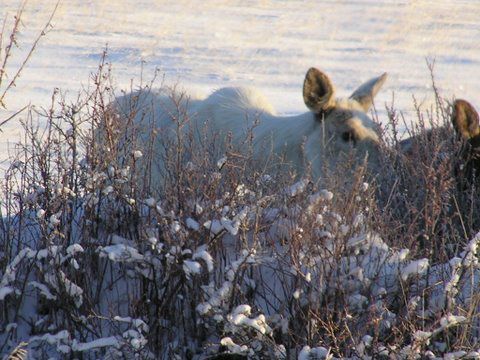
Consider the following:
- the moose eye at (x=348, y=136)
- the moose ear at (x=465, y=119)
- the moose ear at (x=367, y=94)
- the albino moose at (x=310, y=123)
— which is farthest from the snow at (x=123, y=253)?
the moose ear at (x=367, y=94)

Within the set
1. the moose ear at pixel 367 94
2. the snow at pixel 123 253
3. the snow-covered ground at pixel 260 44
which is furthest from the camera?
the snow-covered ground at pixel 260 44

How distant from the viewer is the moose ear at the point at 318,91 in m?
6.65

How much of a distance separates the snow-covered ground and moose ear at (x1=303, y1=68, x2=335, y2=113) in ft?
13.9

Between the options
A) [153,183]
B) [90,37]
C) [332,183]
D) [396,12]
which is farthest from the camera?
[396,12]

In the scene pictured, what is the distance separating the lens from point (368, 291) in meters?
3.92

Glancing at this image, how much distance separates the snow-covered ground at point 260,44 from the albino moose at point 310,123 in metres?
3.47

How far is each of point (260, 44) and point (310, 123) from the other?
32.2ft

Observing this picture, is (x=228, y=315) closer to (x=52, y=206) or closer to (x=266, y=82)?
(x=52, y=206)

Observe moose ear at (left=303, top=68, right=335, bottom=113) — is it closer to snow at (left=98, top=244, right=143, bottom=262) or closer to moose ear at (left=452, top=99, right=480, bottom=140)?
moose ear at (left=452, top=99, right=480, bottom=140)

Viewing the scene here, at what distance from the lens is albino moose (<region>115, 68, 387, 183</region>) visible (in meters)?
6.56

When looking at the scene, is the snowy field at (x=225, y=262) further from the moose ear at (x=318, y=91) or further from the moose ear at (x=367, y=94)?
the moose ear at (x=367, y=94)

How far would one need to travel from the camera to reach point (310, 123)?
22.7ft

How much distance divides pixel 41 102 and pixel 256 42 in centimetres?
605

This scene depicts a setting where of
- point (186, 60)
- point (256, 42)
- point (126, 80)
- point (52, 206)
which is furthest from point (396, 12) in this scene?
point (52, 206)
